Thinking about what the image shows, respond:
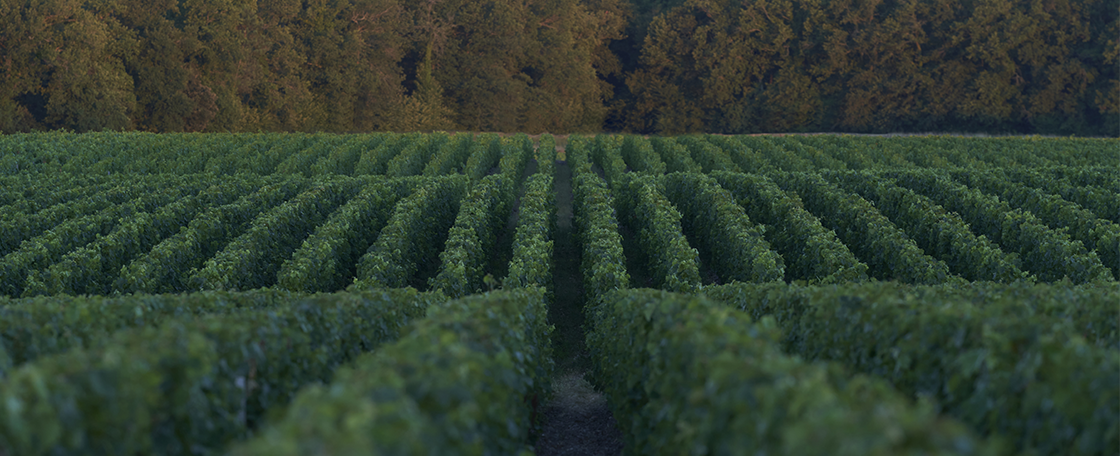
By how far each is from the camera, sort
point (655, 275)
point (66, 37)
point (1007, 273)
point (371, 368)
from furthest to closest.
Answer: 1. point (66, 37)
2. point (655, 275)
3. point (1007, 273)
4. point (371, 368)

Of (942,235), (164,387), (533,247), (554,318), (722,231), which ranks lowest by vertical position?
(554,318)

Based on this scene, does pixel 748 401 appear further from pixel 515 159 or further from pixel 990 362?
pixel 515 159

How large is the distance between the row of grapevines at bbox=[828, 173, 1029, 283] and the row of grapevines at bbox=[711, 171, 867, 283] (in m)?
2.15

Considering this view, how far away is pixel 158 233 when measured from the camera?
49.5 ft

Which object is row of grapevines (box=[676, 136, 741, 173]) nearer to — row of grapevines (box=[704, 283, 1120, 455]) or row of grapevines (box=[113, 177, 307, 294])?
row of grapevines (box=[113, 177, 307, 294])

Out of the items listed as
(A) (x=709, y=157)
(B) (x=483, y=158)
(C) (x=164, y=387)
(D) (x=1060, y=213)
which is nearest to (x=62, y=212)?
(C) (x=164, y=387)

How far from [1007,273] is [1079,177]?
11.7m

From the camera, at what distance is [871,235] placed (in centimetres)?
1412

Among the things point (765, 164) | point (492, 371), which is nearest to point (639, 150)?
point (765, 164)

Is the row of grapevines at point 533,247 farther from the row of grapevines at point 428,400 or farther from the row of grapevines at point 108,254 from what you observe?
the row of grapevines at point 108,254

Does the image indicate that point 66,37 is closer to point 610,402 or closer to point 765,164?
point 765,164

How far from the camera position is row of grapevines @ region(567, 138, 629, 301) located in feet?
39.2

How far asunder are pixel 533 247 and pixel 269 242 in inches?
211

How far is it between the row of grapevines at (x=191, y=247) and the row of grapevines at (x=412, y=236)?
2.96m
